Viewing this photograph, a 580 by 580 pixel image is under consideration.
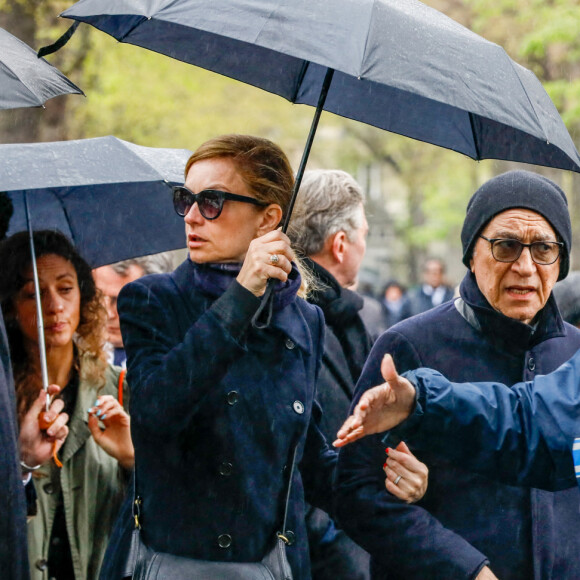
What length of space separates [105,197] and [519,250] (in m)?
2.18

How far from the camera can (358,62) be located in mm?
2902

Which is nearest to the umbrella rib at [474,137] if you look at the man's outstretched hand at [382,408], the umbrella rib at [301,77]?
the umbrella rib at [301,77]

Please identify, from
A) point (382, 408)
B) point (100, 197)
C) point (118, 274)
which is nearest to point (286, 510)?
point (382, 408)

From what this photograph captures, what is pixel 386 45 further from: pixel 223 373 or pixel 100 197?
pixel 100 197

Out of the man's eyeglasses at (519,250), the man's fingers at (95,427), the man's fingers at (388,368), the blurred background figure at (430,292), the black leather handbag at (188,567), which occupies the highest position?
the man's eyeglasses at (519,250)

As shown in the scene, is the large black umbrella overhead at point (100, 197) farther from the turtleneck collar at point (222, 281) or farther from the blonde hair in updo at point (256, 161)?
the turtleneck collar at point (222, 281)

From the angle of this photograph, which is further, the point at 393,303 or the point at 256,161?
the point at 393,303

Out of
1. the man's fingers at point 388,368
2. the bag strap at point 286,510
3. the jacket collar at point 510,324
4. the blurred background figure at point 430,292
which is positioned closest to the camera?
the man's fingers at point 388,368

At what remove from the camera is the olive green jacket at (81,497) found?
422cm

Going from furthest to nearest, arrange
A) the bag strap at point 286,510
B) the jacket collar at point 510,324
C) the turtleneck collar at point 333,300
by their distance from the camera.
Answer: the turtleneck collar at point 333,300 → the jacket collar at point 510,324 → the bag strap at point 286,510

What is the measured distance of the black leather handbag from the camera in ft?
10.2

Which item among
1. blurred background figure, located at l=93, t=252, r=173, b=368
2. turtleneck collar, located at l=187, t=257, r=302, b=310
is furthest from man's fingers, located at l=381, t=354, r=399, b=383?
blurred background figure, located at l=93, t=252, r=173, b=368

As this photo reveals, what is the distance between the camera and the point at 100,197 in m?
5.05

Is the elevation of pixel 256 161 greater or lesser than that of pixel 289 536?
greater
